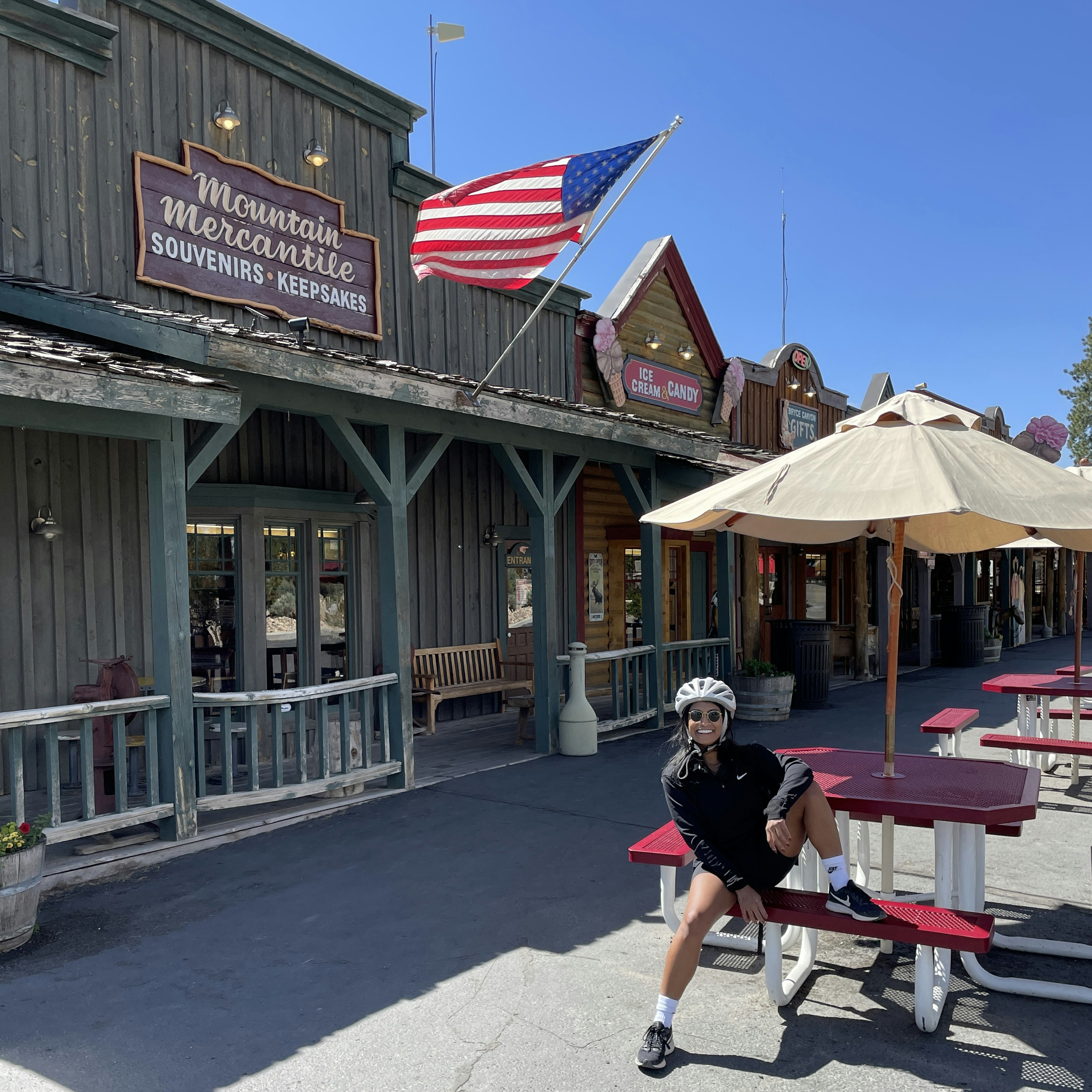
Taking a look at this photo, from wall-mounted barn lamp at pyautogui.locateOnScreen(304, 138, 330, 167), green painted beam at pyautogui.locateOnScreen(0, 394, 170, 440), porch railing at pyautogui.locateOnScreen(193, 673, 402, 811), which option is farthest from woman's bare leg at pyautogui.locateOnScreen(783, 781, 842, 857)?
wall-mounted barn lamp at pyautogui.locateOnScreen(304, 138, 330, 167)

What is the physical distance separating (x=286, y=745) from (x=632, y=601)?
5617 millimetres

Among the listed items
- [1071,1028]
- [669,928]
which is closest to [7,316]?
[669,928]

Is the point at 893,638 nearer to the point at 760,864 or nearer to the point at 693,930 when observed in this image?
the point at 760,864

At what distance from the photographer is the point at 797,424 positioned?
55.0ft

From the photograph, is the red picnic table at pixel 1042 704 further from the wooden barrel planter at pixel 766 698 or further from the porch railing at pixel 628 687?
the porch railing at pixel 628 687

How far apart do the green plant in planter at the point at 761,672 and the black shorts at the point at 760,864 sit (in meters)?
6.88

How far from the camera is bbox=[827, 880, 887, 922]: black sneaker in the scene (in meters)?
3.29

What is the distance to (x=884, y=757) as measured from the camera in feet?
14.8

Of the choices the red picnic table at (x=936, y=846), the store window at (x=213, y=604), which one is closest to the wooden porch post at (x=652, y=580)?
the store window at (x=213, y=604)

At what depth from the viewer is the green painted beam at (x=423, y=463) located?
7.11m

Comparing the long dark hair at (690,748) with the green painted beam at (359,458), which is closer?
the long dark hair at (690,748)

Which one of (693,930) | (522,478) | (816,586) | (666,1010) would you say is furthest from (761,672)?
(666,1010)

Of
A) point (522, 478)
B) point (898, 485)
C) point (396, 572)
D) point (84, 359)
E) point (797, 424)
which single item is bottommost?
point (396, 572)

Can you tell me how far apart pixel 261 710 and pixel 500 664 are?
3.26 metres
